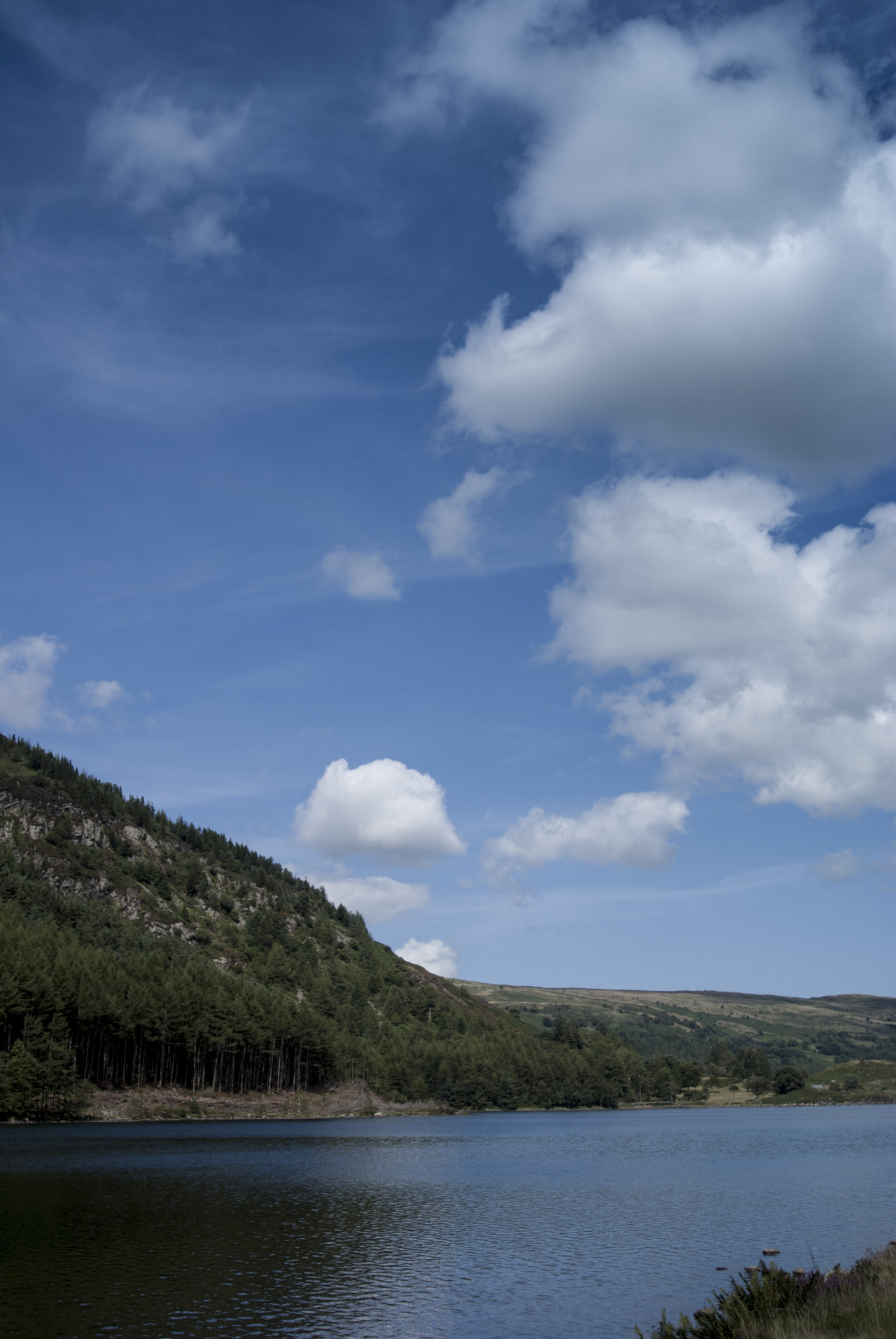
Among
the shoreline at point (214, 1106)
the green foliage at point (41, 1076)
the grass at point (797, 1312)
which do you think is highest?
the grass at point (797, 1312)

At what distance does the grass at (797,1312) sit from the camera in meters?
22.4

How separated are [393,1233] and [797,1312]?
33.7m

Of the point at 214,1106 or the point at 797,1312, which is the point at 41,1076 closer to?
the point at 214,1106

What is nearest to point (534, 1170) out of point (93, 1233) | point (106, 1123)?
point (93, 1233)

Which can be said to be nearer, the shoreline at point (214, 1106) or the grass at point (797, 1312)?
the grass at point (797, 1312)

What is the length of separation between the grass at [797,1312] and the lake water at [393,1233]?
8.17 meters

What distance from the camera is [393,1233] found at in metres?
52.2

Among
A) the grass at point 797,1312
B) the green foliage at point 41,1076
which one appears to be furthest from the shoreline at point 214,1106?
the grass at point 797,1312

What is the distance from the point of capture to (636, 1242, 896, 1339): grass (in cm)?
2244

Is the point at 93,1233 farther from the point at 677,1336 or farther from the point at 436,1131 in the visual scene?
the point at 436,1131

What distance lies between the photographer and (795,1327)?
23.0 metres

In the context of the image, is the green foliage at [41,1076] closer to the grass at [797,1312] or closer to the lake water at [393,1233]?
the lake water at [393,1233]

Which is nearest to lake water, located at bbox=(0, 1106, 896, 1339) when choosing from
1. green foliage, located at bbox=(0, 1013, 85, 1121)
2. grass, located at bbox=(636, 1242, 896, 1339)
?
grass, located at bbox=(636, 1242, 896, 1339)

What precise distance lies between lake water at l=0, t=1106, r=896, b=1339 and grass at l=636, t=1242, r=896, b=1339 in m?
8.17
